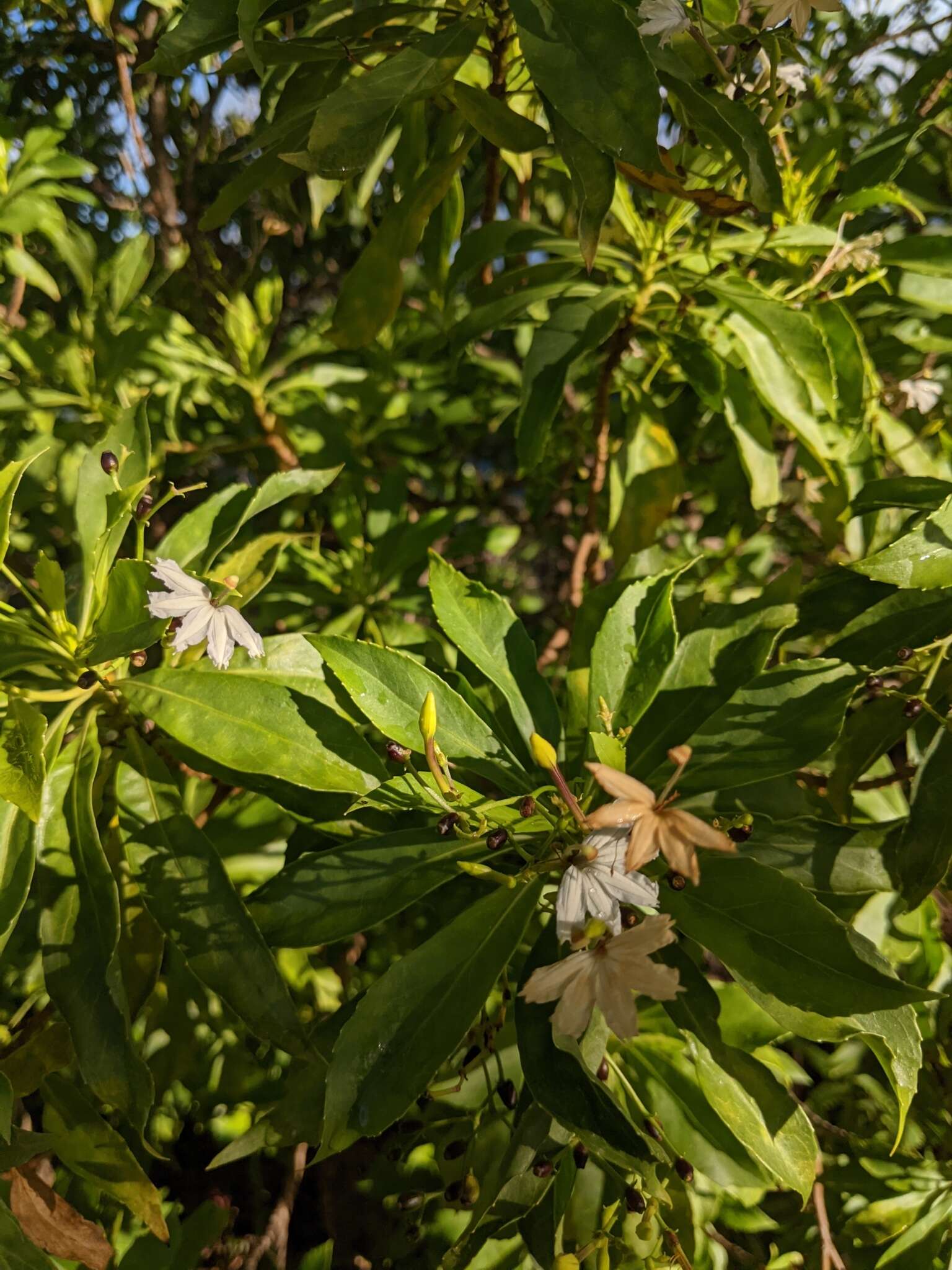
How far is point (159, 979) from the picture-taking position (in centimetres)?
128

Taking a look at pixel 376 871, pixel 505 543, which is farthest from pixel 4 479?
pixel 505 543

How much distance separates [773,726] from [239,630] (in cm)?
62

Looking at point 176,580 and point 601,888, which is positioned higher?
point 176,580

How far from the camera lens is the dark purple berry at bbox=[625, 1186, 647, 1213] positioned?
875mm

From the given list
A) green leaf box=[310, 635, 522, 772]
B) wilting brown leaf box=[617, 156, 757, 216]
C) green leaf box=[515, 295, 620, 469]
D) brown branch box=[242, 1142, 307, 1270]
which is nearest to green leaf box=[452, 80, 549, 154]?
wilting brown leaf box=[617, 156, 757, 216]

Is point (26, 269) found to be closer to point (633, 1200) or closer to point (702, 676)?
point (702, 676)

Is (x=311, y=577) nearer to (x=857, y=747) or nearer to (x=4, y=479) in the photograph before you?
(x=4, y=479)

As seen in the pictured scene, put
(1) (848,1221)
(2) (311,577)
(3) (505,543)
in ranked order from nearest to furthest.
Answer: (1) (848,1221), (2) (311,577), (3) (505,543)

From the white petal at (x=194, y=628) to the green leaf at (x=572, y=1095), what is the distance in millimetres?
500

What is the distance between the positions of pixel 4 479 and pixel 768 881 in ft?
2.94

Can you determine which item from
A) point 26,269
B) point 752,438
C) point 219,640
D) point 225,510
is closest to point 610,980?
point 219,640

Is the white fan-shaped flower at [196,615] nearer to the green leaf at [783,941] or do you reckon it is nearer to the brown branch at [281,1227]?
the green leaf at [783,941]

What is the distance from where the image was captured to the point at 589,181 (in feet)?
2.70

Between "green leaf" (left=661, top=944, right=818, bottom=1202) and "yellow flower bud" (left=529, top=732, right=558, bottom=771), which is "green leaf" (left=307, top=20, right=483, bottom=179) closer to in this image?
"yellow flower bud" (left=529, top=732, right=558, bottom=771)
